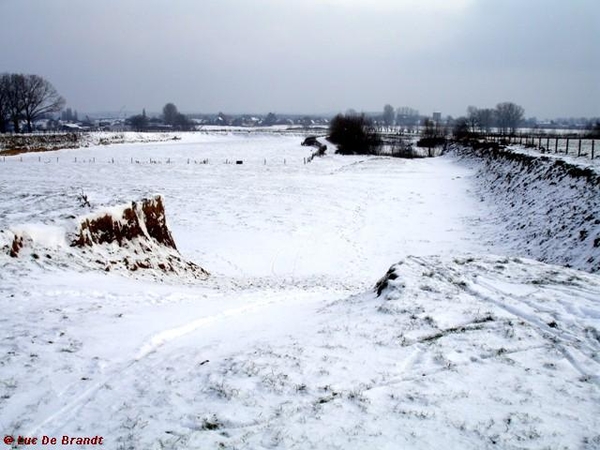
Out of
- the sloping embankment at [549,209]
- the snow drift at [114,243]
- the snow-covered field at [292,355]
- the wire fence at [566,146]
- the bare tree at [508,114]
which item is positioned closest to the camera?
the snow-covered field at [292,355]

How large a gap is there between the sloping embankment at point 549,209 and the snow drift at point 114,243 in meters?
12.2

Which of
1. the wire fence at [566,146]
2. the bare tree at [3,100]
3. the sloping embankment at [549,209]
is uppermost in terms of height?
the bare tree at [3,100]

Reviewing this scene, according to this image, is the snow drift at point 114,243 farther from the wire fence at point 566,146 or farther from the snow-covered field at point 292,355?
the wire fence at point 566,146

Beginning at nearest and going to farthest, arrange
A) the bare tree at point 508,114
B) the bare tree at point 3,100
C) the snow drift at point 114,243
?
the snow drift at point 114,243 → the bare tree at point 3,100 → the bare tree at point 508,114

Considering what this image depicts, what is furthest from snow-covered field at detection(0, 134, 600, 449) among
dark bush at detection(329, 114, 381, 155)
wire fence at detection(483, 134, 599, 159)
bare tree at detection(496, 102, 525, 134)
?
bare tree at detection(496, 102, 525, 134)

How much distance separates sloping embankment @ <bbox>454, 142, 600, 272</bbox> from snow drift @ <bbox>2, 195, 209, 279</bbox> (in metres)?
12.2

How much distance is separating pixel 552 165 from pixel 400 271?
22184 mm

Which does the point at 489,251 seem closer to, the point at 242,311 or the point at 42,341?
the point at 242,311

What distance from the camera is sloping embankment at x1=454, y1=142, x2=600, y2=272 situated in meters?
15.7

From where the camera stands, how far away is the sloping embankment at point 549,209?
51.4 ft

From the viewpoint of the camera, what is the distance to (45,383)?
562cm

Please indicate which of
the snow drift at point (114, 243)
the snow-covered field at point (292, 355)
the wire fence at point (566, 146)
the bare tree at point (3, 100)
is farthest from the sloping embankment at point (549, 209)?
the bare tree at point (3, 100)

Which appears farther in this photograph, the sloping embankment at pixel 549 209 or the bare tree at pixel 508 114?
the bare tree at pixel 508 114

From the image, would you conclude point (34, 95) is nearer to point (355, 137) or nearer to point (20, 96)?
point (20, 96)
